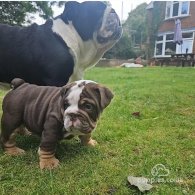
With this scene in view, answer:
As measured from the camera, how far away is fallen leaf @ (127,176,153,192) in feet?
7.64

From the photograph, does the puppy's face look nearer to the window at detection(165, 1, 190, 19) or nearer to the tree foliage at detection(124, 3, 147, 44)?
the window at detection(165, 1, 190, 19)

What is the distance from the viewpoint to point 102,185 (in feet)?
7.95

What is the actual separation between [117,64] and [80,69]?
19593mm

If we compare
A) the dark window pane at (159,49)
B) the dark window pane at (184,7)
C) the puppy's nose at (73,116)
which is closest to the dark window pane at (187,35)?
the dark window pane at (184,7)

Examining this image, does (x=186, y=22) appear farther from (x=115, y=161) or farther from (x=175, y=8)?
(x=115, y=161)

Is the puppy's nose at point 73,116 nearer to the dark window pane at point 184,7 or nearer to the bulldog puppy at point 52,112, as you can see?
the bulldog puppy at point 52,112

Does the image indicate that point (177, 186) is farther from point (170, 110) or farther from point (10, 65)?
point (170, 110)

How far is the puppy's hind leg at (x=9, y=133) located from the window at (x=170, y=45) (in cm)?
2342

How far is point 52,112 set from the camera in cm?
281

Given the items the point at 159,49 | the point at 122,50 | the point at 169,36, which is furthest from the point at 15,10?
the point at 159,49

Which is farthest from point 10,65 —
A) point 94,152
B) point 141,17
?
point 141,17

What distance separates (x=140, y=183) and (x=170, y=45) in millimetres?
25811

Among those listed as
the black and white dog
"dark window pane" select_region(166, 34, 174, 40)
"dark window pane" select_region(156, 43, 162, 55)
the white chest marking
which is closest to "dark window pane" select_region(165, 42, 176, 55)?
"dark window pane" select_region(166, 34, 174, 40)

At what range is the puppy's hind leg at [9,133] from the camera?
2.96 meters
